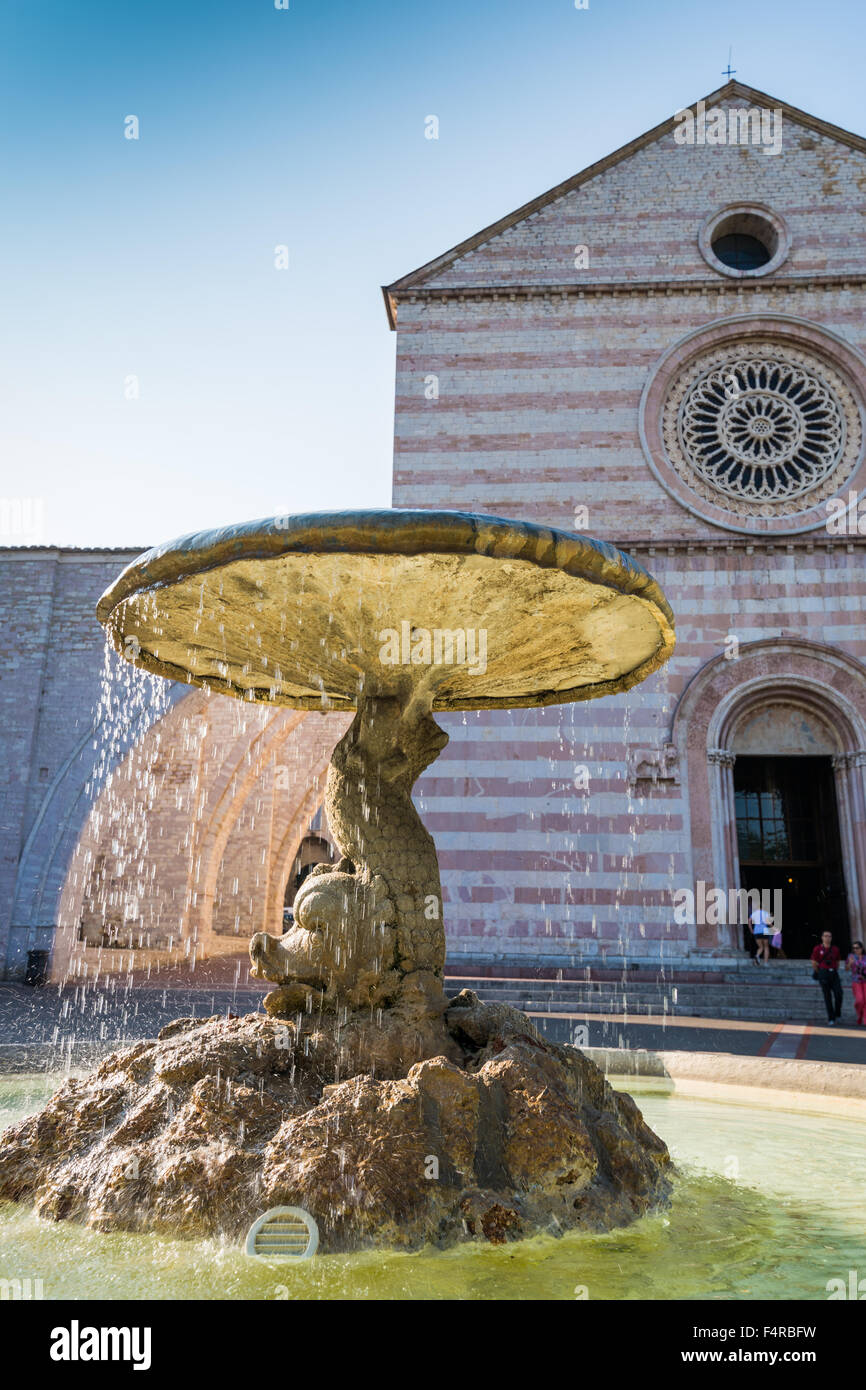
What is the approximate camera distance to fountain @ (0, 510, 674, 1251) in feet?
10.4

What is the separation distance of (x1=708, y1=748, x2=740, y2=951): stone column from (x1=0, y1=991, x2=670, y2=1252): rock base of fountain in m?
9.13

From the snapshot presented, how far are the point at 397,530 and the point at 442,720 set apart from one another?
10.0 m

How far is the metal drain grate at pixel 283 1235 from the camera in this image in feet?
9.51

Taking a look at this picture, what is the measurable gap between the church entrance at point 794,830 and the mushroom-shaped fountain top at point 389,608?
33.3 ft

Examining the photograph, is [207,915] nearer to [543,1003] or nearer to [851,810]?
[543,1003]

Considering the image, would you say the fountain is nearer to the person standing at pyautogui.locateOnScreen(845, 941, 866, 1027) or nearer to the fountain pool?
the fountain pool

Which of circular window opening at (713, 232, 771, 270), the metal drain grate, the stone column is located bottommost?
the metal drain grate

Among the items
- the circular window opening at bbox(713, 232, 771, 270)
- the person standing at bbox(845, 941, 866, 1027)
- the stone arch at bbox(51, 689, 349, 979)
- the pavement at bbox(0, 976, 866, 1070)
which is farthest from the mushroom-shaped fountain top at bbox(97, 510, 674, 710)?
the stone arch at bbox(51, 689, 349, 979)

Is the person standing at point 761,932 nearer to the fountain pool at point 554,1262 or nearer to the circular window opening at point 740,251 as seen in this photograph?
the fountain pool at point 554,1262

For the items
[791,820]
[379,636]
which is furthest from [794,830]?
[379,636]

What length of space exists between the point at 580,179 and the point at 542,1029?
13296 millimetres

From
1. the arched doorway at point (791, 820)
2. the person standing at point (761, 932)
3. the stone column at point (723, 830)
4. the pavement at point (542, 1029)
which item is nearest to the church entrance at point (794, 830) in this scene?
the arched doorway at point (791, 820)
